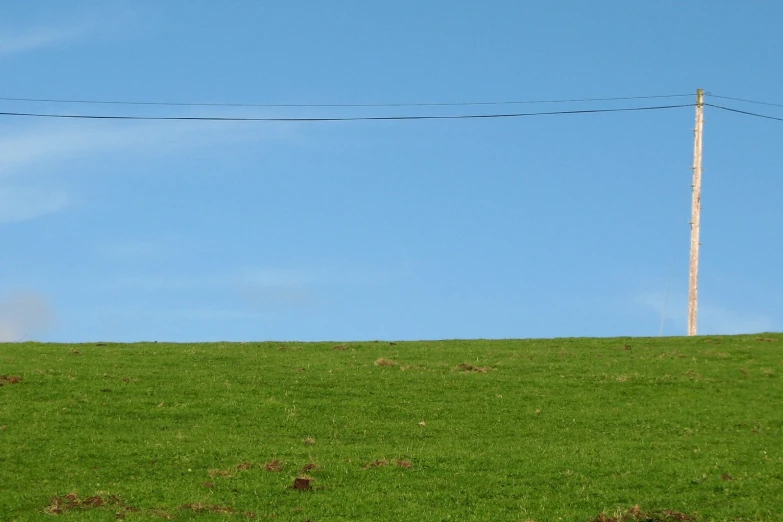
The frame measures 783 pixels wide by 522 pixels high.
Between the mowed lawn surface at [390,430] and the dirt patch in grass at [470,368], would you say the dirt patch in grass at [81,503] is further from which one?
the dirt patch in grass at [470,368]

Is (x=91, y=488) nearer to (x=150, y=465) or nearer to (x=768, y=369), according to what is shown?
(x=150, y=465)

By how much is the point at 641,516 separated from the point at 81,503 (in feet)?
39.3

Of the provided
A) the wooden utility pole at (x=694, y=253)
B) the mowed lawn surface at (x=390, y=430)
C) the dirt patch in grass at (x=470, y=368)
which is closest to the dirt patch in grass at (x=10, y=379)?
the mowed lawn surface at (x=390, y=430)

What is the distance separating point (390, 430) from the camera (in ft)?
A: 92.0

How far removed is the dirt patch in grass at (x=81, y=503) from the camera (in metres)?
20.7

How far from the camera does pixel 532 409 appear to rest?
30.5m

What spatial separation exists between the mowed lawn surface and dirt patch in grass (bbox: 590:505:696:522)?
1.96 ft

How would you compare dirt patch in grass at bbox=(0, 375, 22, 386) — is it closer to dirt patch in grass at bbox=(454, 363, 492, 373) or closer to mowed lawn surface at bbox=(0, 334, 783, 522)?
mowed lawn surface at bbox=(0, 334, 783, 522)

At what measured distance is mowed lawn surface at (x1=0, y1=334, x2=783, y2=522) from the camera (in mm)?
21266

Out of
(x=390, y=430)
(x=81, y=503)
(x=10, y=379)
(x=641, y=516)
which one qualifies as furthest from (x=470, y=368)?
(x=81, y=503)

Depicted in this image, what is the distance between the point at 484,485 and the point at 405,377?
40.5 feet

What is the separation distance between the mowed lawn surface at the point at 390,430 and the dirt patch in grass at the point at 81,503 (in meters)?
0.06

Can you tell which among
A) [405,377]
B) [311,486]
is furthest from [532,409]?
[311,486]

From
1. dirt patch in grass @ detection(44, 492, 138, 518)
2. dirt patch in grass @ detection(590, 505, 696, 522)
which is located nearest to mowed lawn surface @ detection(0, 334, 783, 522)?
dirt patch in grass @ detection(44, 492, 138, 518)
